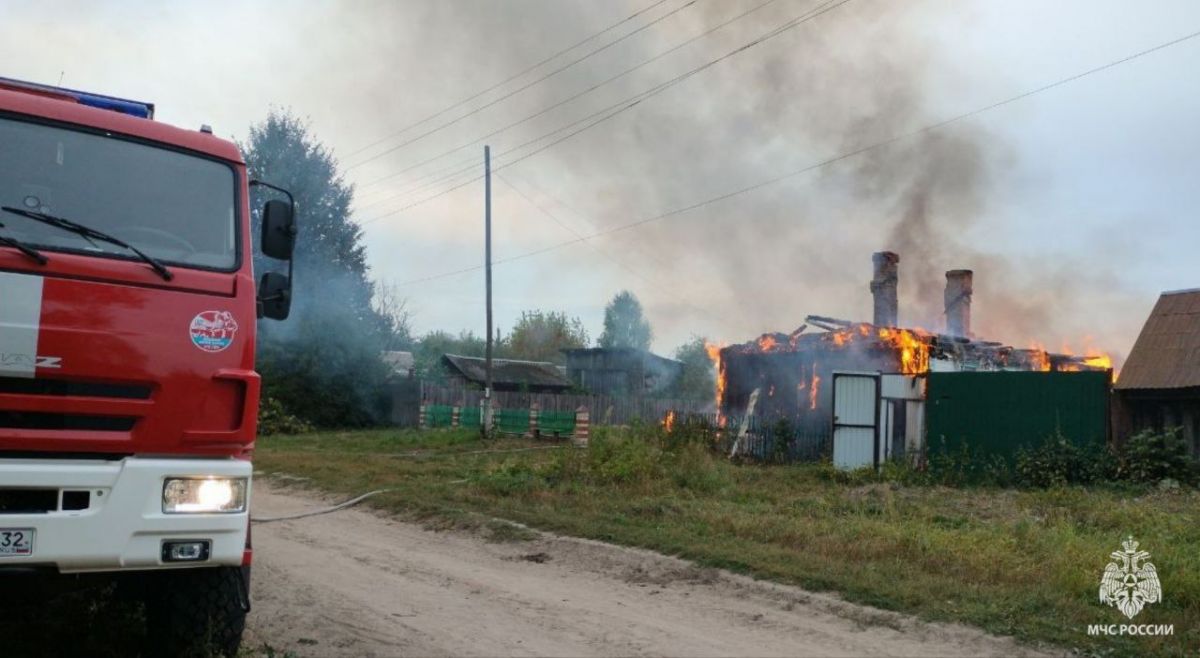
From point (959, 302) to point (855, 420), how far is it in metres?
10.6

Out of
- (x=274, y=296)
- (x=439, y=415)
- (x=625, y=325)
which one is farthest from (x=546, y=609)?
(x=625, y=325)

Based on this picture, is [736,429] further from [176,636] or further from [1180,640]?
[176,636]

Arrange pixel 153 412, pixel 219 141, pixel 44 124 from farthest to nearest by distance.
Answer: pixel 219 141 < pixel 44 124 < pixel 153 412

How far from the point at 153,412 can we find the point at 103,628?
2352 mm

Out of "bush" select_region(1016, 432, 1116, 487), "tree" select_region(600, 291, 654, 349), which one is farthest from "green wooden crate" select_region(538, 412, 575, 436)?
"tree" select_region(600, 291, 654, 349)

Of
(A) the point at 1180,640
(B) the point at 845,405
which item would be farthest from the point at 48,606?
(B) the point at 845,405

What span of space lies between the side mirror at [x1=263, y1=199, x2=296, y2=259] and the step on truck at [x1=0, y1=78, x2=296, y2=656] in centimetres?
27

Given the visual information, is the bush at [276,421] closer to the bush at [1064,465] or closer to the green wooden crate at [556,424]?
the green wooden crate at [556,424]

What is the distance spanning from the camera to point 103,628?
5.96m

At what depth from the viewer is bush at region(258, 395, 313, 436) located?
3372 cm

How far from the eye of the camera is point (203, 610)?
5.14 m

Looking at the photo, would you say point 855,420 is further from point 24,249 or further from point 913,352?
point 24,249

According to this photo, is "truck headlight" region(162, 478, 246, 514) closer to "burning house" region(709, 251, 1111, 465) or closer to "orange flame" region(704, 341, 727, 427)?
"burning house" region(709, 251, 1111, 465)

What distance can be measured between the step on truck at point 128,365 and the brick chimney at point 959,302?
25.0m
